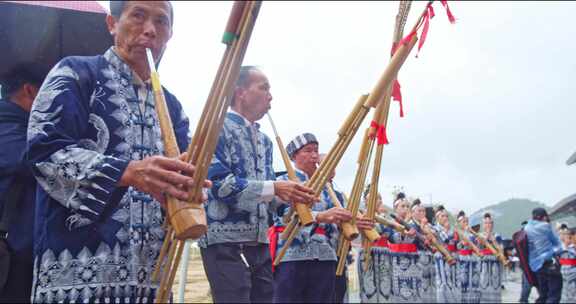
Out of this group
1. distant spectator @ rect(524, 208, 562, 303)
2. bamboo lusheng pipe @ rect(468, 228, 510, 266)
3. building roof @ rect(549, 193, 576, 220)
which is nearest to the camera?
building roof @ rect(549, 193, 576, 220)

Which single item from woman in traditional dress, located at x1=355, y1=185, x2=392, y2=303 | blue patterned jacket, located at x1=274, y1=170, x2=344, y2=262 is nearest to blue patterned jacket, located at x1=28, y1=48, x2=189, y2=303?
blue patterned jacket, located at x1=274, y1=170, x2=344, y2=262

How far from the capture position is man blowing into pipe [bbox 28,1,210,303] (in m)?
1.41

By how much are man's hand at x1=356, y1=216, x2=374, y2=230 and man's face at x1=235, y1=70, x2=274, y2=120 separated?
3.59 feet

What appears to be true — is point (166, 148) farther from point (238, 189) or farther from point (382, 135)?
point (382, 135)

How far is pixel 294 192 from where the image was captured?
2.70m

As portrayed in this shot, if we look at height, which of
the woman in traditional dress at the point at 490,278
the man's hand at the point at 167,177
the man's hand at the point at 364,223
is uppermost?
the man's hand at the point at 167,177

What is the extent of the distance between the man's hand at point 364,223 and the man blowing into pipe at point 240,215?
3.16ft

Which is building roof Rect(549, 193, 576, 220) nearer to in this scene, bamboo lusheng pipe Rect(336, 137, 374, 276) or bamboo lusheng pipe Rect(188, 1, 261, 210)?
bamboo lusheng pipe Rect(336, 137, 374, 276)

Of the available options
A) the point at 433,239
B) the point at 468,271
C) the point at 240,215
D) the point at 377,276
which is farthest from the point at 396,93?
the point at 468,271

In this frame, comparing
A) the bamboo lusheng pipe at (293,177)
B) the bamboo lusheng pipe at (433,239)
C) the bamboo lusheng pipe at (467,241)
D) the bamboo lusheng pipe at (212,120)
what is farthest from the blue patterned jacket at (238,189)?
the bamboo lusheng pipe at (467,241)

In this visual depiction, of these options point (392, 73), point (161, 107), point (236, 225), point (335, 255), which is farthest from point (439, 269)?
point (161, 107)

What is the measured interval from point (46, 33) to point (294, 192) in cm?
130

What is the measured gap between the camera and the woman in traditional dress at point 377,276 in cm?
760

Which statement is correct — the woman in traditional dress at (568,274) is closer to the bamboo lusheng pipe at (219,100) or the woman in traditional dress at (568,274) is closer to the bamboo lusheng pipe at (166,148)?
the bamboo lusheng pipe at (166,148)
